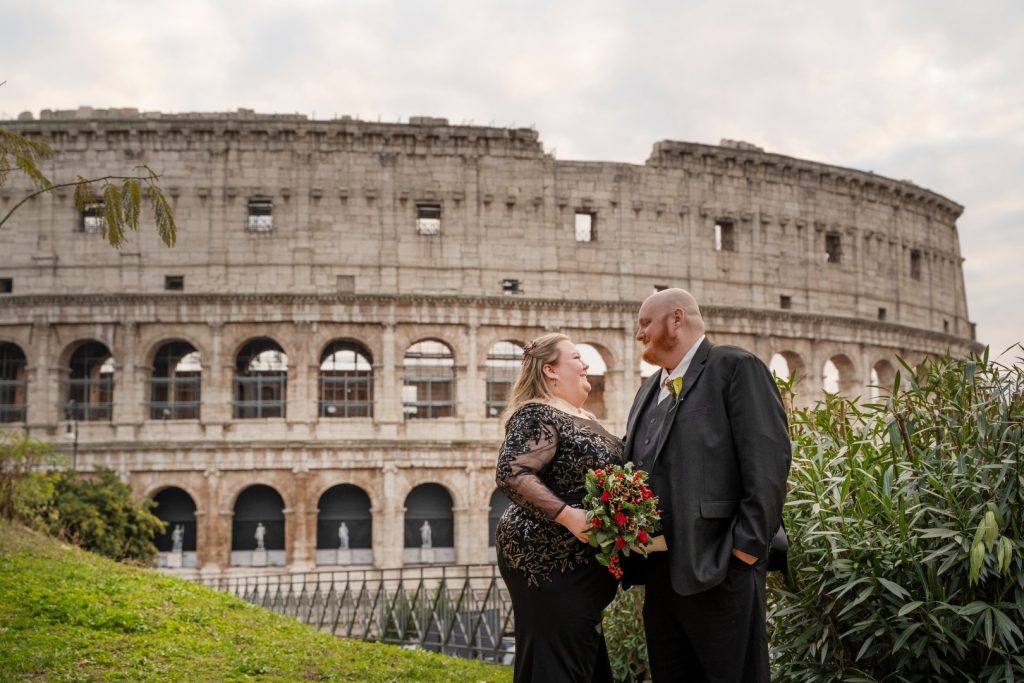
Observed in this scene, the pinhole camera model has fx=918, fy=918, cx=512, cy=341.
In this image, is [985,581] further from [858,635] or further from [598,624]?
[598,624]

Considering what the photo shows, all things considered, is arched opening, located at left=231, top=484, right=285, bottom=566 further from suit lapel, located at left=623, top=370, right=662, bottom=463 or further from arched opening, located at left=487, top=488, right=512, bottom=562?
suit lapel, located at left=623, top=370, right=662, bottom=463

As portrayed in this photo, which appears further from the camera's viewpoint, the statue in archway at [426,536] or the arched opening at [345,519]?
the arched opening at [345,519]

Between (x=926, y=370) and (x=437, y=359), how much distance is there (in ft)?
86.2

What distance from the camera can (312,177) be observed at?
31672mm

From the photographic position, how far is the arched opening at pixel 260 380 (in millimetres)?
31125

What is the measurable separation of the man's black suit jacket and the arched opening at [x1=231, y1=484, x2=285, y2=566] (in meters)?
27.2

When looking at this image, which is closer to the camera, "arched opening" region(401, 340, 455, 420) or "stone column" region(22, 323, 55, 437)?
"stone column" region(22, 323, 55, 437)

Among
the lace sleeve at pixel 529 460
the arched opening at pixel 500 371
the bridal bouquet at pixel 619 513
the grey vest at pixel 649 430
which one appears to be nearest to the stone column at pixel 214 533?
the arched opening at pixel 500 371

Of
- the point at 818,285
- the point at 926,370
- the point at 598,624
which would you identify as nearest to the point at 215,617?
the point at 598,624

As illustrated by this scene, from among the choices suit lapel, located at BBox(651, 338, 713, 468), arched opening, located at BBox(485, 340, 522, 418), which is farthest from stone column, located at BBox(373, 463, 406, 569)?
suit lapel, located at BBox(651, 338, 713, 468)

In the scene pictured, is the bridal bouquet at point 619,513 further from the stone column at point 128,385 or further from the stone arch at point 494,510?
the stone column at point 128,385

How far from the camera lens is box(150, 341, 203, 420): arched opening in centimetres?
3087

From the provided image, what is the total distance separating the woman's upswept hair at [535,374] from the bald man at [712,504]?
26.5 inches

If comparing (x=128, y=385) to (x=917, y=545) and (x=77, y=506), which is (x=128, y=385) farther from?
(x=917, y=545)
